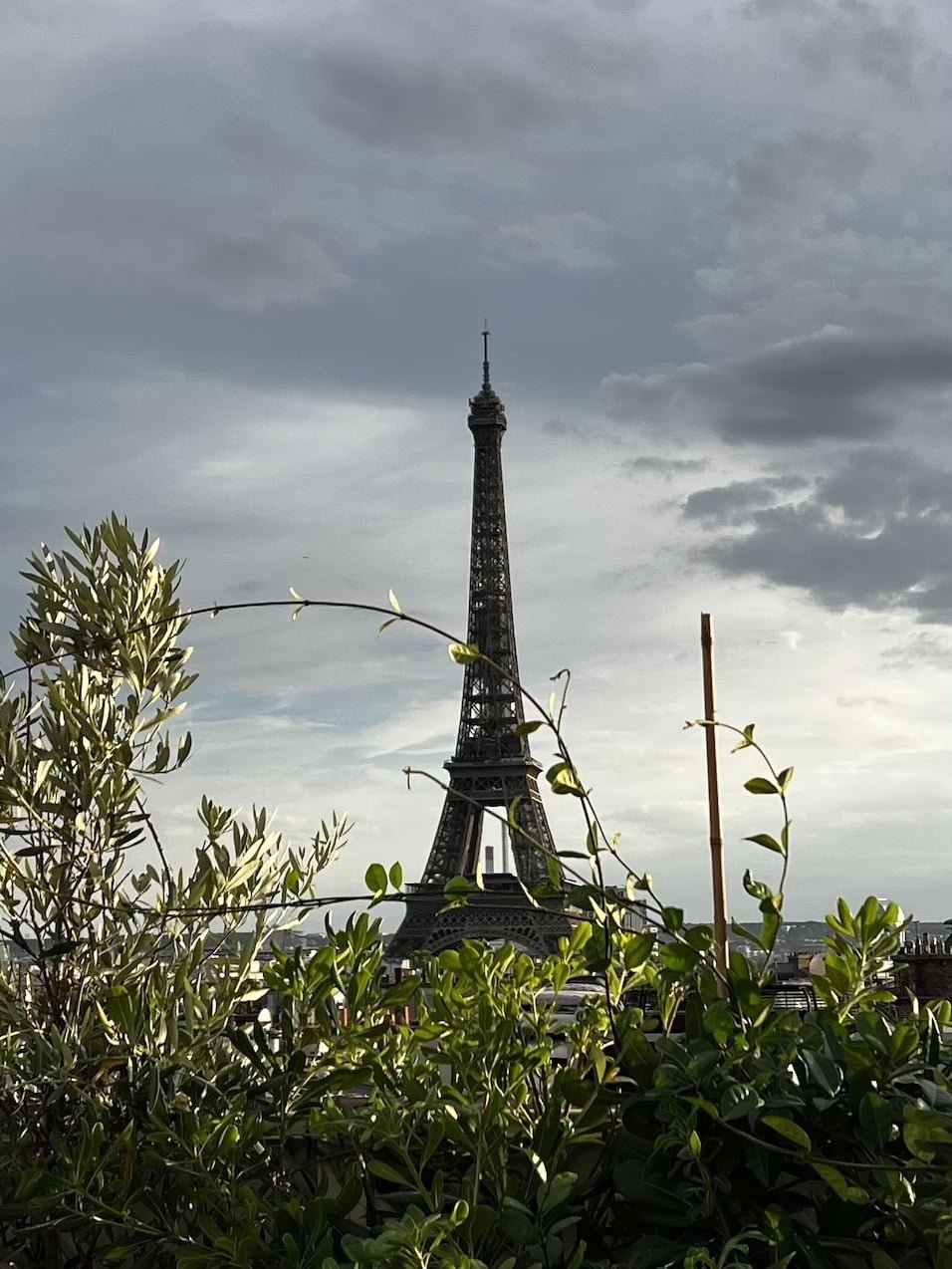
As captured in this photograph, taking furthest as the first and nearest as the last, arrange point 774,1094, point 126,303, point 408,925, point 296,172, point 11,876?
point 408,925
point 126,303
point 296,172
point 11,876
point 774,1094

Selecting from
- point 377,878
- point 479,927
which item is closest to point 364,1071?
point 377,878

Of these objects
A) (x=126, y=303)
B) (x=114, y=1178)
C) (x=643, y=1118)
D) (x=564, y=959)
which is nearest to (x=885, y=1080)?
(x=643, y=1118)

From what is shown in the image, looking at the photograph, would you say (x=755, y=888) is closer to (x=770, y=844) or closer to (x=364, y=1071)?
(x=770, y=844)

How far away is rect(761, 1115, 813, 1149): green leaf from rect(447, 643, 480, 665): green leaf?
1.02 meters

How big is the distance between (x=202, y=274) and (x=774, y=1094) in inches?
238

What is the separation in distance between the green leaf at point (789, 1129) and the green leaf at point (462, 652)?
102cm

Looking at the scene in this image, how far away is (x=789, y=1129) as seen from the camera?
2113mm

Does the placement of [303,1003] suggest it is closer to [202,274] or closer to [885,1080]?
[885,1080]

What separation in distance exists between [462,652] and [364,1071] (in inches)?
33.8

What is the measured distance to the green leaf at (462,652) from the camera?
2.66 metres

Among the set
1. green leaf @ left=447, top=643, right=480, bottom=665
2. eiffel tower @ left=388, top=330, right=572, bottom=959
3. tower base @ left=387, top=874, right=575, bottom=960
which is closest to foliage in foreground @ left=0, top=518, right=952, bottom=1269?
green leaf @ left=447, top=643, right=480, bottom=665

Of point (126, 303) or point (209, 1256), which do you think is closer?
point (209, 1256)

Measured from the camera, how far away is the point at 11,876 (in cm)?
318

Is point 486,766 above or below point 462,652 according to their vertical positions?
above
